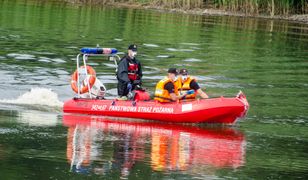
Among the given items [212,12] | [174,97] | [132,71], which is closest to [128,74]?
[132,71]

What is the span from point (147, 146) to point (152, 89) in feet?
30.1

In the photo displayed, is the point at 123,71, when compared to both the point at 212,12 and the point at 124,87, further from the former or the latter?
the point at 212,12

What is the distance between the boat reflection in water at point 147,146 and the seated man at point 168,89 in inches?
24.6

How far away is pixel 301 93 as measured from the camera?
26234 mm

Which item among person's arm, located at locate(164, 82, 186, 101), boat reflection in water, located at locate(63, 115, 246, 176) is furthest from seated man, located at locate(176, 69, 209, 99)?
boat reflection in water, located at locate(63, 115, 246, 176)

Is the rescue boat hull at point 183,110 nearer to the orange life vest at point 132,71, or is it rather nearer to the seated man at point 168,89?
the seated man at point 168,89

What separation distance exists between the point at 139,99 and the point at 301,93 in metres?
7.62

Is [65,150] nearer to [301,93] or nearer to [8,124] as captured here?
[8,124]

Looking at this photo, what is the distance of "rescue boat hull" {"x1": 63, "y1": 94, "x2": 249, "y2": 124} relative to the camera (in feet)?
63.4

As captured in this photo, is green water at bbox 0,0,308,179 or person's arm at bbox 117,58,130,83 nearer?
green water at bbox 0,0,308,179

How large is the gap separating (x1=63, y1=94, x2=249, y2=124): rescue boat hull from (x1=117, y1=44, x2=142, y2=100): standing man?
0.46 m

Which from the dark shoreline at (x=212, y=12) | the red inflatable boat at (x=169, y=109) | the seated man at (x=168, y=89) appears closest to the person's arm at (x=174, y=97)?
the seated man at (x=168, y=89)

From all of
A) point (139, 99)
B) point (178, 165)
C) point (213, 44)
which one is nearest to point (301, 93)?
point (139, 99)

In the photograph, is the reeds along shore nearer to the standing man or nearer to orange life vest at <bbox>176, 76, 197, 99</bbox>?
the standing man
